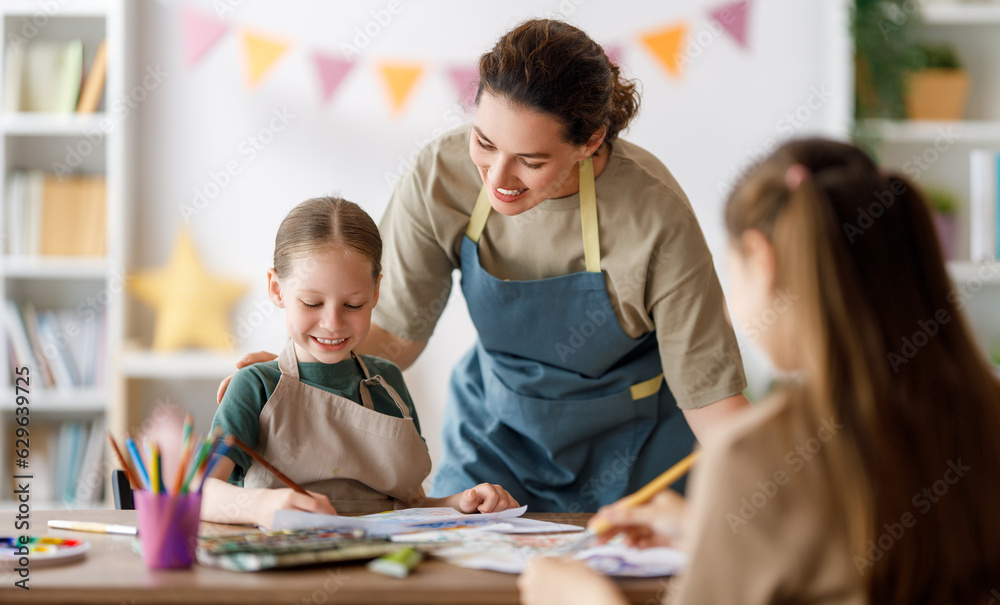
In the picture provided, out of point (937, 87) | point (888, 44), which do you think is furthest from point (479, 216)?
point (937, 87)

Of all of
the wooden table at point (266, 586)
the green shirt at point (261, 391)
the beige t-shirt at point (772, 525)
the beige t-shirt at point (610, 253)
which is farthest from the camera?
the beige t-shirt at point (610, 253)

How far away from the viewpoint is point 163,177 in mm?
2947

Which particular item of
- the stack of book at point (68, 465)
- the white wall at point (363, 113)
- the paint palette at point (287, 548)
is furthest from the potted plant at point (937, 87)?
the stack of book at point (68, 465)

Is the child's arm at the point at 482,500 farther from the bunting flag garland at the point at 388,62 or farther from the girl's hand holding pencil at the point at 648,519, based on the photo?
the bunting flag garland at the point at 388,62

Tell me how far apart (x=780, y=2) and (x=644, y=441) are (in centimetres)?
188

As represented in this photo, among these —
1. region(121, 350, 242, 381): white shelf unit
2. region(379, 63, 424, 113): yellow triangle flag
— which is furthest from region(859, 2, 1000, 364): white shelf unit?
region(121, 350, 242, 381): white shelf unit

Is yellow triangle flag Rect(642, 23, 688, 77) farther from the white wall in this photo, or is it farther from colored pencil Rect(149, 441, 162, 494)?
colored pencil Rect(149, 441, 162, 494)

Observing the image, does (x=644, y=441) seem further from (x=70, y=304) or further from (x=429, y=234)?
(x=70, y=304)

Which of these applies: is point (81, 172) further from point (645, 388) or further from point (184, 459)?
point (184, 459)

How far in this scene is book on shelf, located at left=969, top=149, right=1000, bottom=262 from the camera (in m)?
2.59

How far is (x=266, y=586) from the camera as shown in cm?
80

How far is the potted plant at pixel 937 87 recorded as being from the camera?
8.67 feet

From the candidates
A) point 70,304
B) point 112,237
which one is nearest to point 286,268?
point 112,237

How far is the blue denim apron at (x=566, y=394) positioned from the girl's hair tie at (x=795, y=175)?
0.72 m
